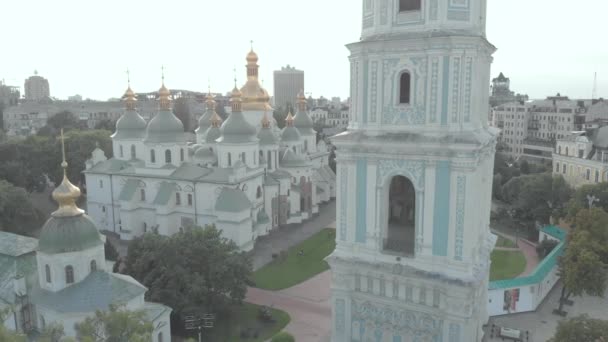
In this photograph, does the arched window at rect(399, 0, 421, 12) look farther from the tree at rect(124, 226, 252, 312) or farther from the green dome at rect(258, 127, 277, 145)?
the green dome at rect(258, 127, 277, 145)

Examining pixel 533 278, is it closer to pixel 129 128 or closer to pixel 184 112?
pixel 129 128

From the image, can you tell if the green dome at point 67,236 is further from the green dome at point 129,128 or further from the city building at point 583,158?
the city building at point 583,158

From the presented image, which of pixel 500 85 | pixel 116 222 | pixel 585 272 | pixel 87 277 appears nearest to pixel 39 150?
pixel 116 222

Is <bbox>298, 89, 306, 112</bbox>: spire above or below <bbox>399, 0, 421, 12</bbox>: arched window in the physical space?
below

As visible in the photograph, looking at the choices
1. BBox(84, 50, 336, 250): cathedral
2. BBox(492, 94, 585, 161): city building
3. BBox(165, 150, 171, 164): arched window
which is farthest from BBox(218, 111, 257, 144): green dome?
BBox(492, 94, 585, 161): city building

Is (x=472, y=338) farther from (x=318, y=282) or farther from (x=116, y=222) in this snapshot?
(x=116, y=222)
